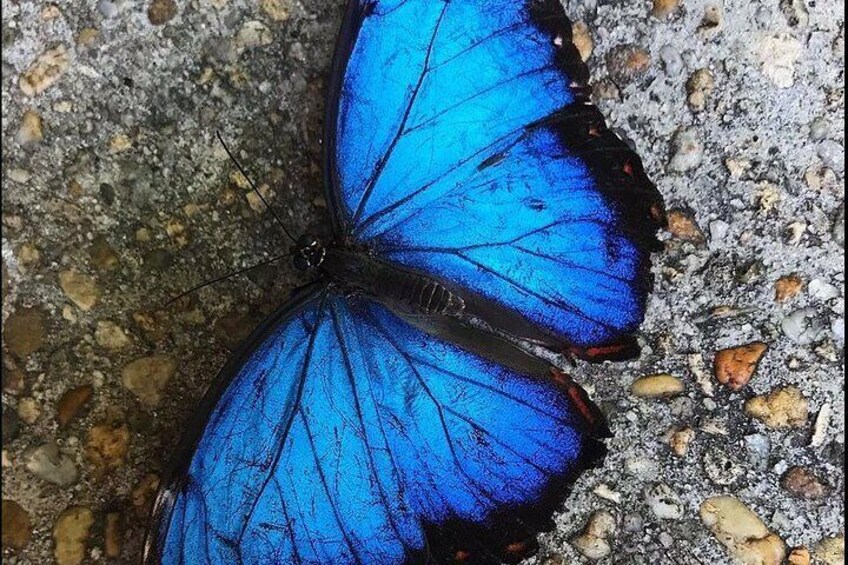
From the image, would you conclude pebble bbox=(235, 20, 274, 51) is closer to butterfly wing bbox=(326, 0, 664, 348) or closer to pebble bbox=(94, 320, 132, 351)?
butterfly wing bbox=(326, 0, 664, 348)

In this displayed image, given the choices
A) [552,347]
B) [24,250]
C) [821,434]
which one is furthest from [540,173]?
[24,250]

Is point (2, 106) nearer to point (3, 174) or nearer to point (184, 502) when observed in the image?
point (3, 174)

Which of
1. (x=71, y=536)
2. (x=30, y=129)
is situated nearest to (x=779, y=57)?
(x=30, y=129)

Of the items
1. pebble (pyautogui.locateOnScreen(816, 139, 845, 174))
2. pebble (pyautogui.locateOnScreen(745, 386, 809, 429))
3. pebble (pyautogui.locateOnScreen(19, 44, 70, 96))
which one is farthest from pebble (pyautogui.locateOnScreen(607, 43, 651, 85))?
pebble (pyautogui.locateOnScreen(19, 44, 70, 96))

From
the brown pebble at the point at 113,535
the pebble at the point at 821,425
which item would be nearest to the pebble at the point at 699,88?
the pebble at the point at 821,425

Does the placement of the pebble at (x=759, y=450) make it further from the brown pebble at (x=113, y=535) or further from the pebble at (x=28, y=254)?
the pebble at (x=28, y=254)
